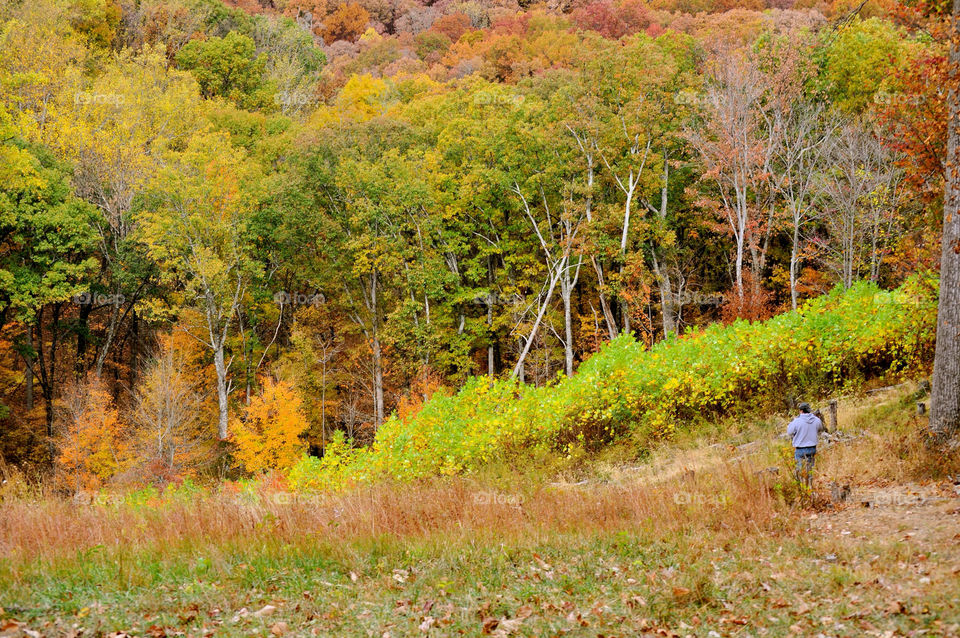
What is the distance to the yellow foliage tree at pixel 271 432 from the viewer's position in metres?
30.0

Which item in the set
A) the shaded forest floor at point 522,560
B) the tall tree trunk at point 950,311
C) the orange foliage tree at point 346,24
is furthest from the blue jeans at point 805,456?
the orange foliage tree at point 346,24

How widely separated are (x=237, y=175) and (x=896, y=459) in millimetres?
31214

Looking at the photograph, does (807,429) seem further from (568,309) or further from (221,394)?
(221,394)

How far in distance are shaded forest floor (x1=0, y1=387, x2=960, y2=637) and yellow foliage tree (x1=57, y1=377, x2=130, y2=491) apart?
1895 centimetres

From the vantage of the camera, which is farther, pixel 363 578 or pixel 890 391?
pixel 890 391

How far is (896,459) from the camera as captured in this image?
1019 centimetres

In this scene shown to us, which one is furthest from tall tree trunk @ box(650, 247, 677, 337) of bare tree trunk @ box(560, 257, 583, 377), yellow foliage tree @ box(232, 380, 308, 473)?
yellow foliage tree @ box(232, 380, 308, 473)

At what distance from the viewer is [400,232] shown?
112 feet

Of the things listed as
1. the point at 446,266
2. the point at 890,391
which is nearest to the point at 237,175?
the point at 446,266

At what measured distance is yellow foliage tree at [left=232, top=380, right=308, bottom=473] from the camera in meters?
30.0

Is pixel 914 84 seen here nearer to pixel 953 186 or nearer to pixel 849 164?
pixel 953 186

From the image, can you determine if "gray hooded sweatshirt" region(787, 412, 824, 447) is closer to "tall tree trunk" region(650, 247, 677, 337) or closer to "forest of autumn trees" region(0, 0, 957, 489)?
"forest of autumn trees" region(0, 0, 957, 489)

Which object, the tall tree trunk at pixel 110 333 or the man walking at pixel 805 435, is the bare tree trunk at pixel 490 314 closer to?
the tall tree trunk at pixel 110 333

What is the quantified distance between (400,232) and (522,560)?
2765cm
